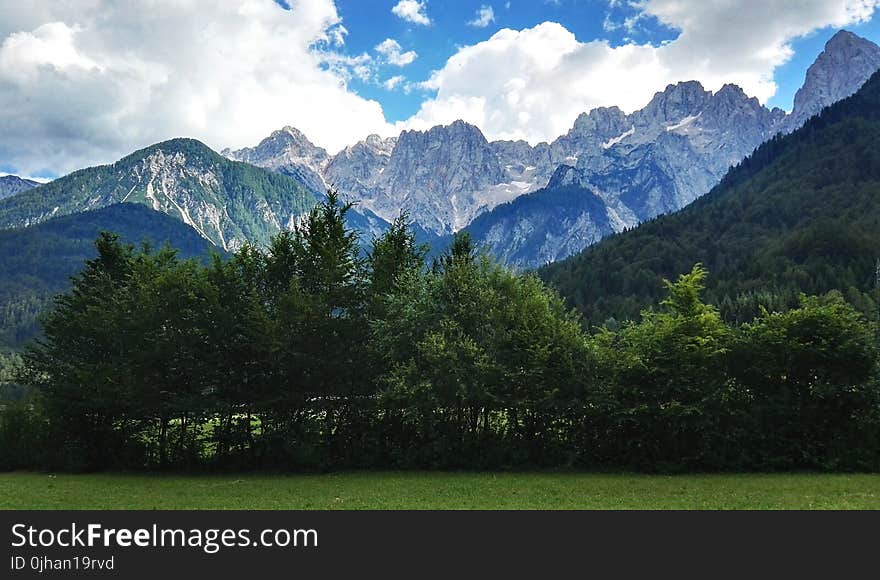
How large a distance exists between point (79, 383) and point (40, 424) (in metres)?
7.53

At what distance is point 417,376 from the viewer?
34.6 meters

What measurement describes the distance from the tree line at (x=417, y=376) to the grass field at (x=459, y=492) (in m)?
2.95

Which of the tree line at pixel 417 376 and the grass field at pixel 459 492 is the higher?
the tree line at pixel 417 376

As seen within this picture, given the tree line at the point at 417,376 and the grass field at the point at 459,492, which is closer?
the grass field at the point at 459,492

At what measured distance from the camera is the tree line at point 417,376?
32188 mm

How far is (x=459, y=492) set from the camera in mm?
26703

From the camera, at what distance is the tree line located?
32.2m

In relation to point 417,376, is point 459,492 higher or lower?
lower

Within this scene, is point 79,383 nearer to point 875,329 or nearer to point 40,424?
point 40,424

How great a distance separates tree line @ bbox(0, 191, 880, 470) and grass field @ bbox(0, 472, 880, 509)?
2952 mm

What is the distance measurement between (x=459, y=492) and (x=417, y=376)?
9121 mm

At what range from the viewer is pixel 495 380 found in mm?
34781

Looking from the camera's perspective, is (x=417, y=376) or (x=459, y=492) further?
(x=417, y=376)
